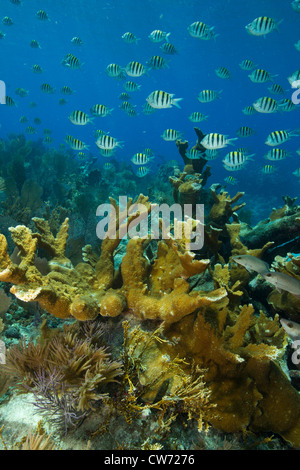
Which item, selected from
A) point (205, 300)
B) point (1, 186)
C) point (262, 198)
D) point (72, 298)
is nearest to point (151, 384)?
point (205, 300)

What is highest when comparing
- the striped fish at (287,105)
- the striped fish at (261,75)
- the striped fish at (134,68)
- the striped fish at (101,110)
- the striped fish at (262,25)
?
the striped fish at (262,25)

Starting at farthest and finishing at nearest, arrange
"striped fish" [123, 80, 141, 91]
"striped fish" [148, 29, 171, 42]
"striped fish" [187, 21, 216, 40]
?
"striped fish" [123, 80, 141, 91], "striped fish" [148, 29, 171, 42], "striped fish" [187, 21, 216, 40]

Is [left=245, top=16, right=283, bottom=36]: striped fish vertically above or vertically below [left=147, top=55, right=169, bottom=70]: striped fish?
above

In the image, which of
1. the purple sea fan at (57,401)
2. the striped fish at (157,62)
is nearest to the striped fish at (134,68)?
the striped fish at (157,62)

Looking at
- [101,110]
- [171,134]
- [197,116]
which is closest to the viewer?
[171,134]

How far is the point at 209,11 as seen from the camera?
31.0 meters

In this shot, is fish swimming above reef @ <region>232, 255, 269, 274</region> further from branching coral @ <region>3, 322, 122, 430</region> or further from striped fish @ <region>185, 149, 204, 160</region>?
striped fish @ <region>185, 149, 204, 160</region>

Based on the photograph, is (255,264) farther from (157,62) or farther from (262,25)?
(262,25)

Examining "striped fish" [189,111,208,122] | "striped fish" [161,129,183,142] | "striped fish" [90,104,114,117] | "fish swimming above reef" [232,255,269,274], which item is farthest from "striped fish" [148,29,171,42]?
"fish swimming above reef" [232,255,269,274]

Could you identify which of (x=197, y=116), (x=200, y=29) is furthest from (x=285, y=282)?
(x=200, y=29)

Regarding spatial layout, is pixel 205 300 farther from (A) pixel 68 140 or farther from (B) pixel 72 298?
(A) pixel 68 140

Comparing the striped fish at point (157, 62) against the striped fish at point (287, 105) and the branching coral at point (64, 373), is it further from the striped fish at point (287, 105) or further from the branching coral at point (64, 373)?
the branching coral at point (64, 373)

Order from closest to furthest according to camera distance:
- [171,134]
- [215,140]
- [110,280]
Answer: [110,280] < [215,140] < [171,134]

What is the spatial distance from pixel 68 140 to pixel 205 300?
7.33m
